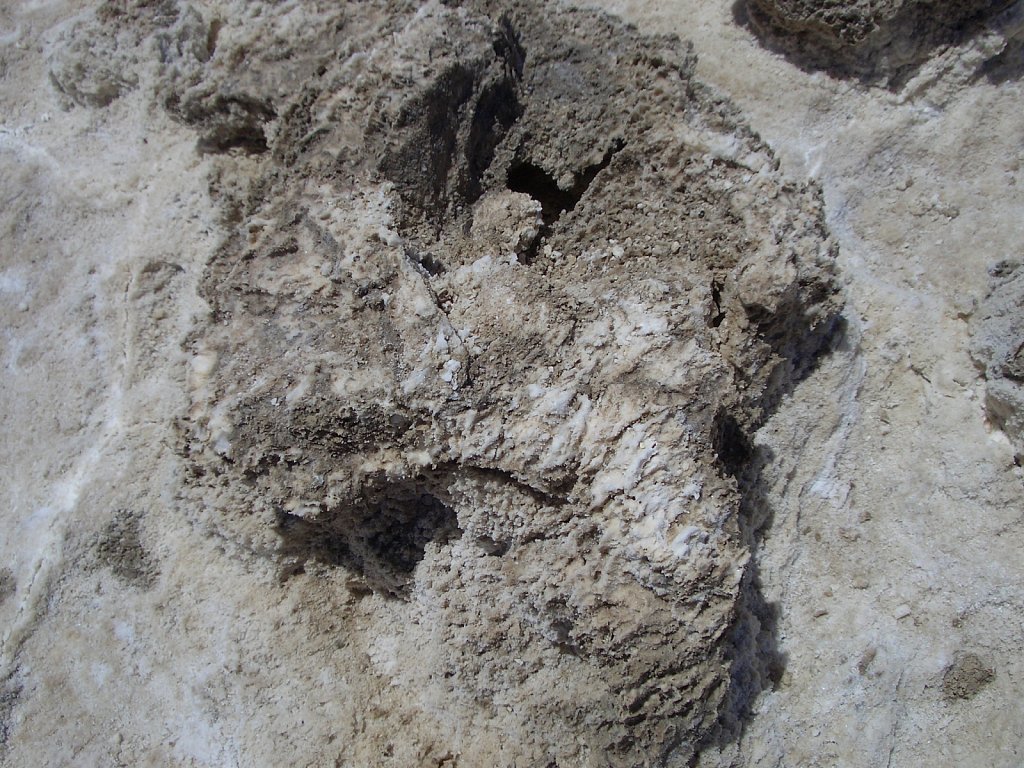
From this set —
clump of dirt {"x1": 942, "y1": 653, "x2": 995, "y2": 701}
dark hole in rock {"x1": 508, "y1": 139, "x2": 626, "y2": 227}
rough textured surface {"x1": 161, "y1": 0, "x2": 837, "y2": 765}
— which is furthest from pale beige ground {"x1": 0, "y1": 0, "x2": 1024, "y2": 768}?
dark hole in rock {"x1": 508, "y1": 139, "x2": 626, "y2": 227}

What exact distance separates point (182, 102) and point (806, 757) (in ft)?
11.9

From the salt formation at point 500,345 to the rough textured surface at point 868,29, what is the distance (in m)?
0.76

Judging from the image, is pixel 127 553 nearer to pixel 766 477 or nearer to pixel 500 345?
pixel 500 345

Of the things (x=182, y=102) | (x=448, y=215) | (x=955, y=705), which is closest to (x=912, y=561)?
(x=955, y=705)

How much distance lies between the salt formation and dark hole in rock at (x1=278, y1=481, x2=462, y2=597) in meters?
0.01

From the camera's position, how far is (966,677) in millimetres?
3043

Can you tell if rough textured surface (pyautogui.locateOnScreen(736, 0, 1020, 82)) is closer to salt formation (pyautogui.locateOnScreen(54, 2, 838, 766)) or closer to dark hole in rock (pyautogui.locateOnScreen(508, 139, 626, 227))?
salt formation (pyautogui.locateOnScreen(54, 2, 838, 766))

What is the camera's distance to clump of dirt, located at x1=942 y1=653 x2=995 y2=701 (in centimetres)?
304

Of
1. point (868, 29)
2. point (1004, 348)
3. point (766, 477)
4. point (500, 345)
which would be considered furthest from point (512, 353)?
point (868, 29)

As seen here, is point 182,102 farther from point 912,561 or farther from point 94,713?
point 912,561

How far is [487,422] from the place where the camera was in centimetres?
251

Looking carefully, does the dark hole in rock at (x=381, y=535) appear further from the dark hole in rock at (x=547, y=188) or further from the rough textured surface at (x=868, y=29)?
the rough textured surface at (x=868, y=29)

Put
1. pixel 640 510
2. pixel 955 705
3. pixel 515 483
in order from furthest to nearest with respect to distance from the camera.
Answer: pixel 955 705 → pixel 515 483 → pixel 640 510

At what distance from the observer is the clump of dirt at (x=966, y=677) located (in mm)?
3041
